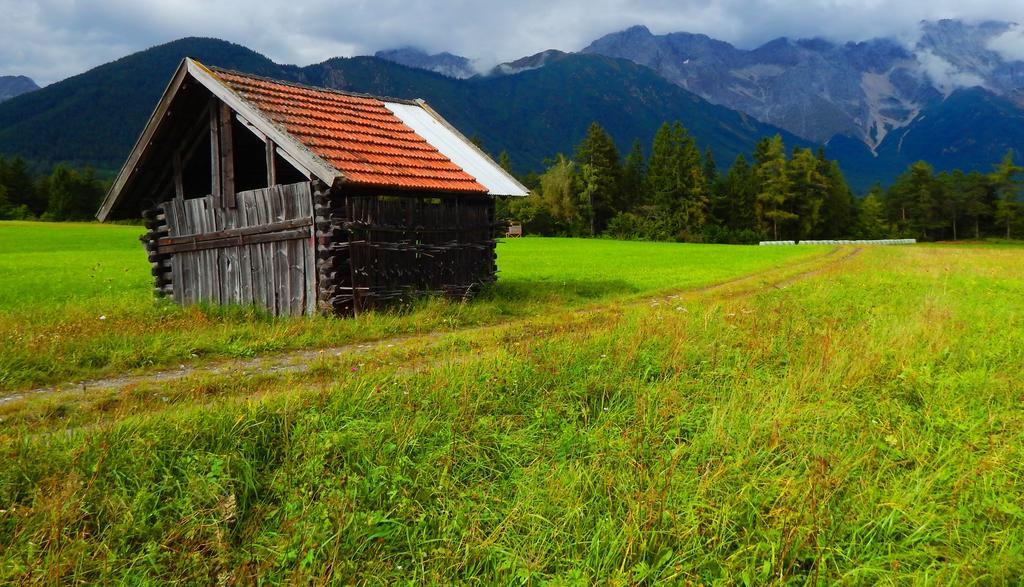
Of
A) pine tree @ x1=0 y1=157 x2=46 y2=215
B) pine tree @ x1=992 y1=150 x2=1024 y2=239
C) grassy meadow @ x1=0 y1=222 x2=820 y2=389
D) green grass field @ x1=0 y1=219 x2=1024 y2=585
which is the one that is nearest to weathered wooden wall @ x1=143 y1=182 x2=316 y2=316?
grassy meadow @ x1=0 y1=222 x2=820 y2=389

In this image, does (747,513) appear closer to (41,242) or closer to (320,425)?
(320,425)

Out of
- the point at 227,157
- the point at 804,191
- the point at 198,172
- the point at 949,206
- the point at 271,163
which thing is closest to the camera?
the point at 271,163

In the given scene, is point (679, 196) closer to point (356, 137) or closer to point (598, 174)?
point (598, 174)

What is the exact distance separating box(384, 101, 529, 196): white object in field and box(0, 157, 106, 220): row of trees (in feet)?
285

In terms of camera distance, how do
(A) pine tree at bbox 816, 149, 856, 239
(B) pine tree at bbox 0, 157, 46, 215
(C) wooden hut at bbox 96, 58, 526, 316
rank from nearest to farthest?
→ 1. (C) wooden hut at bbox 96, 58, 526, 316
2. (B) pine tree at bbox 0, 157, 46, 215
3. (A) pine tree at bbox 816, 149, 856, 239

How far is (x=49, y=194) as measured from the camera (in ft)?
293

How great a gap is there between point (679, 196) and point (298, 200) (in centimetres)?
8223

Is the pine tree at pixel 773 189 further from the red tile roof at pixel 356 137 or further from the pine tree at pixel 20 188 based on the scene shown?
the pine tree at pixel 20 188

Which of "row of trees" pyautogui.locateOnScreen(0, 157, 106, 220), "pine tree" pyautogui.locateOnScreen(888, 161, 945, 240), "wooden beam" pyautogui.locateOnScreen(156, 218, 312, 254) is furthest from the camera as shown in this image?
"pine tree" pyautogui.locateOnScreen(888, 161, 945, 240)

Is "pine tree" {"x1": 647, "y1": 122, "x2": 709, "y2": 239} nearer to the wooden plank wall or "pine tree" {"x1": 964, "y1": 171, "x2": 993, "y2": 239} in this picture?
"pine tree" {"x1": 964, "y1": 171, "x2": 993, "y2": 239}

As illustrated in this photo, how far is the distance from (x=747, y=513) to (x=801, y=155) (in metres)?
99.7

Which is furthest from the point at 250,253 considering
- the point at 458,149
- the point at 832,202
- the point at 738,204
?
the point at 832,202

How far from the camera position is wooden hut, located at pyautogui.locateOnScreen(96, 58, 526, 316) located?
12.5 metres

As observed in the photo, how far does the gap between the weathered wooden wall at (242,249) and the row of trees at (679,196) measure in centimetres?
6984
